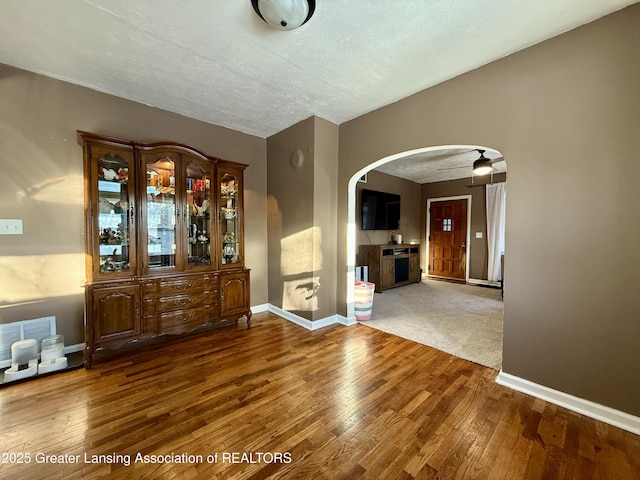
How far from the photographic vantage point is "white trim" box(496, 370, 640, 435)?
1585 mm

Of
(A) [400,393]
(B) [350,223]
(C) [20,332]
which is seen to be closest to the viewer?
(A) [400,393]

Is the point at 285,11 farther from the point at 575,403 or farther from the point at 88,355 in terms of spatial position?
the point at 575,403

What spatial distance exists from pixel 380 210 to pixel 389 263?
120 centimetres

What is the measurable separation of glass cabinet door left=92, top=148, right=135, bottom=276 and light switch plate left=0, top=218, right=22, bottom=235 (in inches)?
24.6

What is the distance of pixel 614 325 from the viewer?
1.64 metres

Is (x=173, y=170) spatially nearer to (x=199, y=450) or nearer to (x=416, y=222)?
(x=199, y=450)

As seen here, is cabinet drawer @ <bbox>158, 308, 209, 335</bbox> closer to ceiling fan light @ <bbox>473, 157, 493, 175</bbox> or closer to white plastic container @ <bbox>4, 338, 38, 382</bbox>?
white plastic container @ <bbox>4, 338, 38, 382</bbox>

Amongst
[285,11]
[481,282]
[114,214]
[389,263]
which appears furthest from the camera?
[481,282]

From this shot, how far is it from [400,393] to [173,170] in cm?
302

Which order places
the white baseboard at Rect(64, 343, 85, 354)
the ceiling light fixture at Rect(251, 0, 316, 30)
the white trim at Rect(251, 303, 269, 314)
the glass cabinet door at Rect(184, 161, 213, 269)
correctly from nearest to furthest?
the ceiling light fixture at Rect(251, 0, 316, 30) → the white baseboard at Rect(64, 343, 85, 354) → the glass cabinet door at Rect(184, 161, 213, 269) → the white trim at Rect(251, 303, 269, 314)

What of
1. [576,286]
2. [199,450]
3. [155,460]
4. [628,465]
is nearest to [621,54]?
[576,286]

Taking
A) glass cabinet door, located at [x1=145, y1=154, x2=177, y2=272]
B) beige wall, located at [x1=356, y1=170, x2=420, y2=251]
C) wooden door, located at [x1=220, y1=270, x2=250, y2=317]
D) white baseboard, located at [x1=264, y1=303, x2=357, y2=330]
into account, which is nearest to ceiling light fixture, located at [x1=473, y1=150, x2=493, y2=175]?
beige wall, located at [x1=356, y1=170, x2=420, y2=251]

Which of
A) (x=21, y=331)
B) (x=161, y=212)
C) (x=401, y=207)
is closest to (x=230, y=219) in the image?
(x=161, y=212)

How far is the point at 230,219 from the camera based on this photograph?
3.27m
